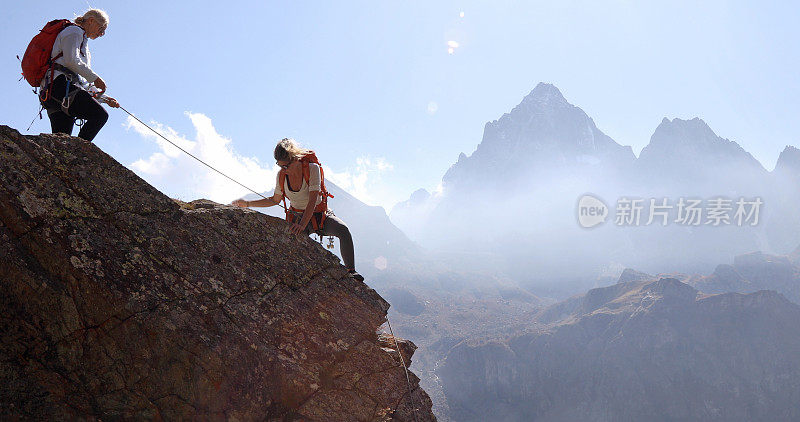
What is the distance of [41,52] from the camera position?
26.6 feet

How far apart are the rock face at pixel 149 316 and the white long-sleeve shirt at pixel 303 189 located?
135 cm

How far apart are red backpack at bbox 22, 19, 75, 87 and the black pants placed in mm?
391

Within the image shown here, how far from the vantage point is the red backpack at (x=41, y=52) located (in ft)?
26.6

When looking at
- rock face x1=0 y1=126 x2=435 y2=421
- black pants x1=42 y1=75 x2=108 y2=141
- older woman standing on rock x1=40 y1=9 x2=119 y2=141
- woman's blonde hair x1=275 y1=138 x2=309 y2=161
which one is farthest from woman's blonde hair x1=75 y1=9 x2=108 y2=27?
woman's blonde hair x1=275 y1=138 x2=309 y2=161

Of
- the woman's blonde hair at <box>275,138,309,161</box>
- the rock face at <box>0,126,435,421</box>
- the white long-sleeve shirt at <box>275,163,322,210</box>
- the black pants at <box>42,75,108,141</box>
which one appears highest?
the woman's blonde hair at <box>275,138,309,161</box>

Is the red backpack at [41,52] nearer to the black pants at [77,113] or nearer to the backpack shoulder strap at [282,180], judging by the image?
the black pants at [77,113]

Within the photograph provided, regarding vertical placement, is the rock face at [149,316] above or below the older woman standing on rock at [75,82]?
below

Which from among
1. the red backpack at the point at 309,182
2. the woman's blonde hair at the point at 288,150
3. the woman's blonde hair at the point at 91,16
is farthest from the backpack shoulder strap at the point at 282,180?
the woman's blonde hair at the point at 91,16

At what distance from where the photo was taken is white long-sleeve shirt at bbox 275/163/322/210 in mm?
9742

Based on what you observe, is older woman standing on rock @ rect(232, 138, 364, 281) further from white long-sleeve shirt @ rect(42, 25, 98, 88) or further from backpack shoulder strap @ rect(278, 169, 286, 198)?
white long-sleeve shirt @ rect(42, 25, 98, 88)

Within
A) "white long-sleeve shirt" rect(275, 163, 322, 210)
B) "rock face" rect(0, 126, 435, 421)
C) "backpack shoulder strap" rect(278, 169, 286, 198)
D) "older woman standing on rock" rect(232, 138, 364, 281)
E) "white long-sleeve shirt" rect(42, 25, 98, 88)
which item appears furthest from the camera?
"backpack shoulder strap" rect(278, 169, 286, 198)

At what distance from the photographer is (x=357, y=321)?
32.5 ft

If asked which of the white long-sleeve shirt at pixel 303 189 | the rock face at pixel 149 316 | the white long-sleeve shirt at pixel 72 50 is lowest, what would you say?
the rock face at pixel 149 316

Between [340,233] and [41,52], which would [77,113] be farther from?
[340,233]
